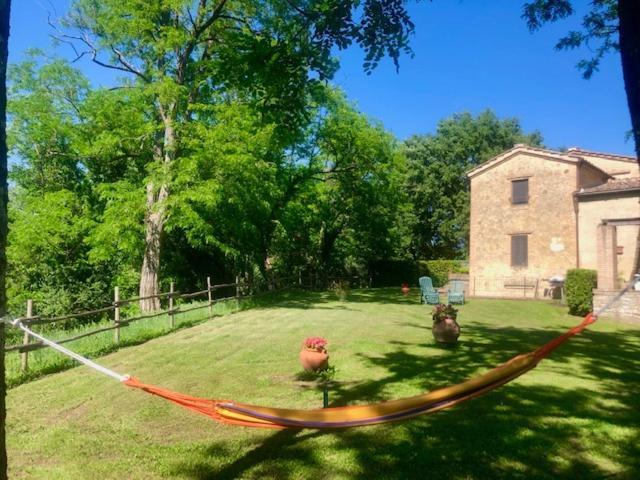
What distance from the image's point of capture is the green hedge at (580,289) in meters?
17.0

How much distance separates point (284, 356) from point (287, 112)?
5.34m

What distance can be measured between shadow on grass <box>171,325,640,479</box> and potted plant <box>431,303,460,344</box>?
264 cm

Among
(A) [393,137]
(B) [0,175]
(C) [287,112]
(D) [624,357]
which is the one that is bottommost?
(D) [624,357]

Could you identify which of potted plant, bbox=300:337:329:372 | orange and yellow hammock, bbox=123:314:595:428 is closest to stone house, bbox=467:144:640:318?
potted plant, bbox=300:337:329:372

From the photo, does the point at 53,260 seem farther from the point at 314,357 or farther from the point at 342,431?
the point at 342,431

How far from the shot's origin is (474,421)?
5512 millimetres

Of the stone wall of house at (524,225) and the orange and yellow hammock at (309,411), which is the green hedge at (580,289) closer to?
the stone wall of house at (524,225)

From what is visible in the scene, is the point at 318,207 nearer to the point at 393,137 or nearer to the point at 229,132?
the point at 393,137

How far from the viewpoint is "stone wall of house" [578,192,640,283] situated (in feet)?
67.9

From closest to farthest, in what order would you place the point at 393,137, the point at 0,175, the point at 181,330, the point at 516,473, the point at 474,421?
the point at 0,175, the point at 516,473, the point at 474,421, the point at 181,330, the point at 393,137

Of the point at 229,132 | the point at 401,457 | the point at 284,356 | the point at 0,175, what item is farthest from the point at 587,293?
the point at 0,175

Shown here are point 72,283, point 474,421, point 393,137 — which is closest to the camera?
point 474,421

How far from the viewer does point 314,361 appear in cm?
770

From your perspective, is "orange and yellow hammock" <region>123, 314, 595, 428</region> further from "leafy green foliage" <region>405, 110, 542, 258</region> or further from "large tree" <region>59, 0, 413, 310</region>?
"leafy green foliage" <region>405, 110, 542, 258</region>
